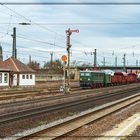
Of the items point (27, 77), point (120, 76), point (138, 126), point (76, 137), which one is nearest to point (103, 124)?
point (138, 126)

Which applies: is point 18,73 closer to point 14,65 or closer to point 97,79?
point 14,65

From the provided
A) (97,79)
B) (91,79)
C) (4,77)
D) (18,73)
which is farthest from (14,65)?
(91,79)

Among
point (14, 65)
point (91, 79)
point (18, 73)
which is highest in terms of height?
point (14, 65)

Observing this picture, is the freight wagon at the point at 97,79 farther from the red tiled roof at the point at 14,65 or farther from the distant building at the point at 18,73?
the red tiled roof at the point at 14,65

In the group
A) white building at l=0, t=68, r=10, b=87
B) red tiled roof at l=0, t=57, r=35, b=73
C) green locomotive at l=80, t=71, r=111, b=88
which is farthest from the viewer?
red tiled roof at l=0, t=57, r=35, b=73

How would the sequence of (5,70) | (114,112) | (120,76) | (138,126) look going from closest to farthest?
(138,126)
(114,112)
(5,70)
(120,76)

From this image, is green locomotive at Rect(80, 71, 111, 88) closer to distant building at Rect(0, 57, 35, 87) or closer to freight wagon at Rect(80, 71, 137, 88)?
freight wagon at Rect(80, 71, 137, 88)

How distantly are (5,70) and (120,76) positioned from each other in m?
31.4

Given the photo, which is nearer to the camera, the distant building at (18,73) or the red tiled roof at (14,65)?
the distant building at (18,73)

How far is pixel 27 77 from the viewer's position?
2950 inches

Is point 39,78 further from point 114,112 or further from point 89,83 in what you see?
point 114,112

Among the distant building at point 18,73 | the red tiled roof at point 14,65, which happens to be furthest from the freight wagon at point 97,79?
the red tiled roof at point 14,65

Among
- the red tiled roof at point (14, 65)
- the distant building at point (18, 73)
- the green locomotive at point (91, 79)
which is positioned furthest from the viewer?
the red tiled roof at point (14, 65)

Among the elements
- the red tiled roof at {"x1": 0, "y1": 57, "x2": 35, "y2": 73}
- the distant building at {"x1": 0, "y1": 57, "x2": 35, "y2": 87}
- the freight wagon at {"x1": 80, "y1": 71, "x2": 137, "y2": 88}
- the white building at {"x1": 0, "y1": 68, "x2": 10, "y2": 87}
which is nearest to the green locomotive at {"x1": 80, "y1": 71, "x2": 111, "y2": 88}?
the freight wagon at {"x1": 80, "y1": 71, "x2": 137, "y2": 88}
